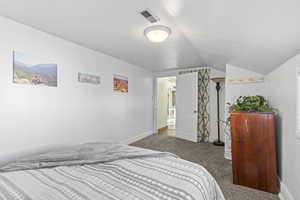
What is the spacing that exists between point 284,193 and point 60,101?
3.48 m

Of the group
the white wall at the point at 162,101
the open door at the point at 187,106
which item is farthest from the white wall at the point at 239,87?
the white wall at the point at 162,101

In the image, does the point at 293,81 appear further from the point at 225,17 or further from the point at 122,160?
the point at 122,160

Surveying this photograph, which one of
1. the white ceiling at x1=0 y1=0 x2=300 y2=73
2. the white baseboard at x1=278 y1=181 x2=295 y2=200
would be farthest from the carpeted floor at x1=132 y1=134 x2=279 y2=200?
the white ceiling at x1=0 y1=0 x2=300 y2=73

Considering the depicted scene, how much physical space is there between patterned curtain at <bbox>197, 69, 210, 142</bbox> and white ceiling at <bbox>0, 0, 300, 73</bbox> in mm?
2132

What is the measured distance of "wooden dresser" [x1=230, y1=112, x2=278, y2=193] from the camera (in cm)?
202

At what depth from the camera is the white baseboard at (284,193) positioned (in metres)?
1.74

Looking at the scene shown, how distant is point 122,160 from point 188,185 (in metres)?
0.64

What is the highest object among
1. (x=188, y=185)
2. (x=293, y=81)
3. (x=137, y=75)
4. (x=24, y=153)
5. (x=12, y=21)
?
(x=12, y=21)

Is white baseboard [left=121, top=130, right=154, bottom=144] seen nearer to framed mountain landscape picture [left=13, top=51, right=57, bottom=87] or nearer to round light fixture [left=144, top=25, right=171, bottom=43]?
framed mountain landscape picture [left=13, top=51, right=57, bottom=87]

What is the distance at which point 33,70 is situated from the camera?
2213 mm

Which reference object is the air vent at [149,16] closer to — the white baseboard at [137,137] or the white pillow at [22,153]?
the white pillow at [22,153]

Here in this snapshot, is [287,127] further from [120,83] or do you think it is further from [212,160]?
[120,83]

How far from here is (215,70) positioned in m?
4.45

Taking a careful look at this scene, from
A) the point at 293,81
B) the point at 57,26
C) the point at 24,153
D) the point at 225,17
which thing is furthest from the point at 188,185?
the point at 57,26
